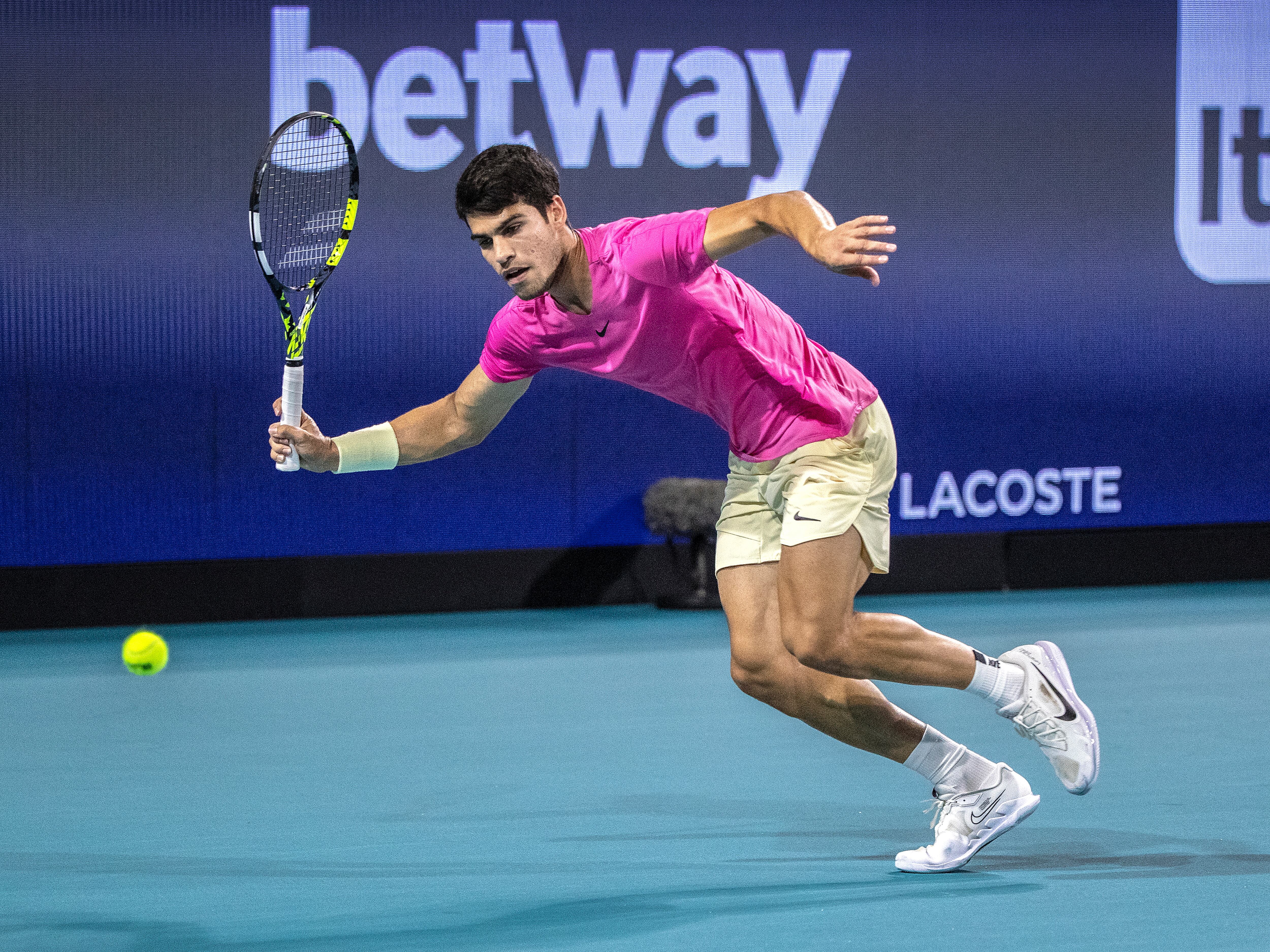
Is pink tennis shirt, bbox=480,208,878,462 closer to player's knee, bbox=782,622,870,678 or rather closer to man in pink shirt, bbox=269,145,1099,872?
man in pink shirt, bbox=269,145,1099,872

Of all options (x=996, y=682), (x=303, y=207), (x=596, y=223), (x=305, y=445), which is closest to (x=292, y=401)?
(x=305, y=445)

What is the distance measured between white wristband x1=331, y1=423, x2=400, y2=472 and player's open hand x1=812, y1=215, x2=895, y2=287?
1168 mm

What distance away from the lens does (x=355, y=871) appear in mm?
3602

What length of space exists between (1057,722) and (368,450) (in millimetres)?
1667

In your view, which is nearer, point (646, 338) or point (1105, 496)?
point (646, 338)

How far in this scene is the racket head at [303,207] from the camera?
12.3 feet

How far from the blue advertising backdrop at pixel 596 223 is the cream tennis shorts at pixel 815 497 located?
163 inches

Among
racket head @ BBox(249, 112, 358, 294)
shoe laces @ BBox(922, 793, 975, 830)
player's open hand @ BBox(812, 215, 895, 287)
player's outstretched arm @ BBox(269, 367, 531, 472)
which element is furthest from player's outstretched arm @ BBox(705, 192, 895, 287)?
shoe laces @ BBox(922, 793, 975, 830)

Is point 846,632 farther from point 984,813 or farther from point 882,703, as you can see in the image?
point 984,813

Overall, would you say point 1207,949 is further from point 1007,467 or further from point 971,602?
point 1007,467

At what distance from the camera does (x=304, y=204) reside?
469cm

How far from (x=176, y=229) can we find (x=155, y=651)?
2.80 metres

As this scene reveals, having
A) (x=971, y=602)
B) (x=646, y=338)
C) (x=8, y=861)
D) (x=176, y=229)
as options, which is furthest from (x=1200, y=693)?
(x=176, y=229)

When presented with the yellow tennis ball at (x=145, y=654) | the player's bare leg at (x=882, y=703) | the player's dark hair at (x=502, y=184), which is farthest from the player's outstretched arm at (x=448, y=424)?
the yellow tennis ball at (x=145, y=654)
